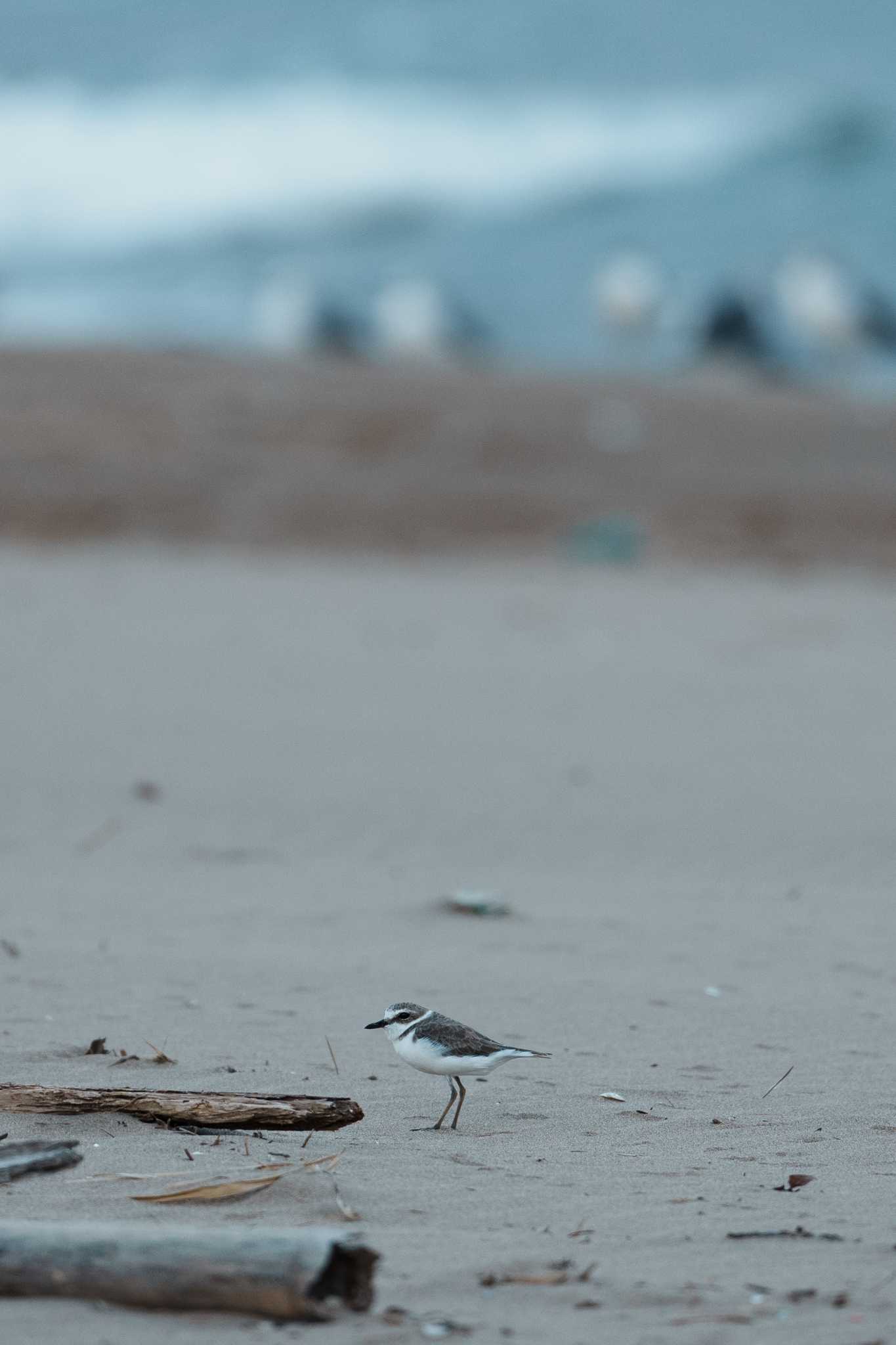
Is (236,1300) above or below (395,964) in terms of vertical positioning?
above

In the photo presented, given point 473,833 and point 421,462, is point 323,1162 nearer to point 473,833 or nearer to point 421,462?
point 473,833

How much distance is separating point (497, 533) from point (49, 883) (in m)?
10.2

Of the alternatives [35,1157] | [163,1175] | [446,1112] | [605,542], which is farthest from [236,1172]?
[605,542]

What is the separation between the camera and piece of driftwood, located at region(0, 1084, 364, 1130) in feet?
12.3

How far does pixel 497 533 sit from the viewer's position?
1678 centimetres

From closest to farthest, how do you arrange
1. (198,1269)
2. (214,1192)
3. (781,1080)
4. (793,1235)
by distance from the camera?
(198,1269), (793,1235), (214,1192), (781,1080)

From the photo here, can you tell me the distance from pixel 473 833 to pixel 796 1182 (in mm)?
4660

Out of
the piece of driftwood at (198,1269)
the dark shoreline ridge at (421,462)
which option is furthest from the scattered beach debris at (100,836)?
the dark shoreline ridge at (421,462)

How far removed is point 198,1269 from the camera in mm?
2785

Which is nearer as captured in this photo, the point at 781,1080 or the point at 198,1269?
the point at 198,1269

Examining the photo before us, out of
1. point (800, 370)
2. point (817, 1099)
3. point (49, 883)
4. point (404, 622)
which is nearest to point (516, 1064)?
point (817, 1099)

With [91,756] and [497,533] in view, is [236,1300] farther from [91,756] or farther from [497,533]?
[497,533]

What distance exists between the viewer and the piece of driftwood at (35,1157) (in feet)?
10.8

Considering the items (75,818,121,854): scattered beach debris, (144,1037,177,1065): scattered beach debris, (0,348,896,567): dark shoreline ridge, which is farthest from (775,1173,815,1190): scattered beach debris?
(0,348,896,567): dark shoreline ridge
